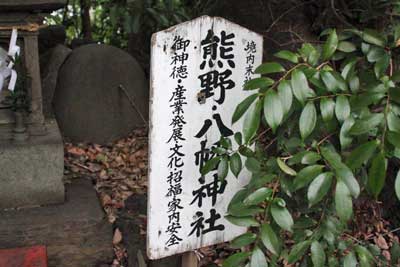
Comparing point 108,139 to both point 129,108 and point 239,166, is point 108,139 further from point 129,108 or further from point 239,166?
point 239,166

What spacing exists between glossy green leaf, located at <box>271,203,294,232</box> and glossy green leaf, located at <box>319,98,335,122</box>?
311 mm

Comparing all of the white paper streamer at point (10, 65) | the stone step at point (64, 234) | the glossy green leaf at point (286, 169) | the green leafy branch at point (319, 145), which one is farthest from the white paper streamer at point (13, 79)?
the glossy green leaf at point (286, 169)

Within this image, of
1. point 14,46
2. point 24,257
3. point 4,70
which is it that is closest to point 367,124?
point 24,257

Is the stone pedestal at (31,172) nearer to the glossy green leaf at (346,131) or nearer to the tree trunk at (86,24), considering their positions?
the glossy green leaf at (346,131)

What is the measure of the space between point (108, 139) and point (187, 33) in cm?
270

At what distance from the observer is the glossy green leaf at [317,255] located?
1647mm

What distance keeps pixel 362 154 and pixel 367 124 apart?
0.09 metres

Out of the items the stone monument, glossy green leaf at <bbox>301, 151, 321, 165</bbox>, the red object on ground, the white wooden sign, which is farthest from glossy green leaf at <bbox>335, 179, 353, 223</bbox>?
the stone monument

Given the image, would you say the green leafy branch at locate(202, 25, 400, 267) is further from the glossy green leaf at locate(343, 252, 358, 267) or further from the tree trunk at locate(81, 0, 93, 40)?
the tree trunk at locate(81, 0, 93, 40)

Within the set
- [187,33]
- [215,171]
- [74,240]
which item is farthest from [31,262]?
[187,33]

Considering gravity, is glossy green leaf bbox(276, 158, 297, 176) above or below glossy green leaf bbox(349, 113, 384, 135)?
below

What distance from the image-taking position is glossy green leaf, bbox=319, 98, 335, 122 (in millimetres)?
1574

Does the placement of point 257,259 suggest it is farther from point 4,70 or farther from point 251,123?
point 4,70

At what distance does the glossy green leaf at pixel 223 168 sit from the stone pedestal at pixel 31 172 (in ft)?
5.58
